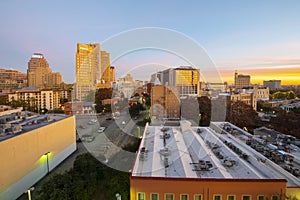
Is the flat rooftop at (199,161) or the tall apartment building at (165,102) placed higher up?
the tall apartment building at (165,102)

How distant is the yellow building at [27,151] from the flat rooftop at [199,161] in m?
2.46

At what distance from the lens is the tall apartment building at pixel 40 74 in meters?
25.0

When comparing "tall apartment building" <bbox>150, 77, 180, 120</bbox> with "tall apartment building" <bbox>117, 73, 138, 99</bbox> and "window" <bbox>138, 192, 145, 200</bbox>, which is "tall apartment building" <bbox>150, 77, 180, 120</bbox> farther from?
"window" <bbox>138, 192, 145, 200</bbox>

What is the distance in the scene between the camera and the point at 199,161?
9.24 feet

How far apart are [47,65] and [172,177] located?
3275cm

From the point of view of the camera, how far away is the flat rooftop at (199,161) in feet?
8.04

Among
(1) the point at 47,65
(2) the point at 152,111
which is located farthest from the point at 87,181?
(1) the point at 47,65

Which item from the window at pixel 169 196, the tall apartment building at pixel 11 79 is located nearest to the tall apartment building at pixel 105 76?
the tall apartment building at pixel 11 79

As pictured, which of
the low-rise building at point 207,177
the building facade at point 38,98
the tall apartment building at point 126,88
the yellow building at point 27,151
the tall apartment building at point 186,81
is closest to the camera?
the low-rise building at point 207,177

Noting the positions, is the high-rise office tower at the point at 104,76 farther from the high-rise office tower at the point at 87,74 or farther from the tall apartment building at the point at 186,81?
the tall apartment building at the point at 186,81

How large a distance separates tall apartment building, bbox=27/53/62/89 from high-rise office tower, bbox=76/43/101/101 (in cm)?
1050

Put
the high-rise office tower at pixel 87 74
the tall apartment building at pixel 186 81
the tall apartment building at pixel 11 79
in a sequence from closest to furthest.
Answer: the tall apartment building at pixel 186 81 < the high-rise office tower at pixel 87 74 < the tall apartment building at pixel 11 79

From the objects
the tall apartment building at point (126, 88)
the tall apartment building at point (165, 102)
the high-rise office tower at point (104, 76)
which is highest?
the high-rise office tower at point (104, 76)

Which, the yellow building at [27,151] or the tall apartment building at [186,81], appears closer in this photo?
the yellow building at [27,151]
